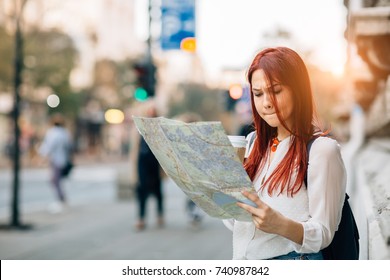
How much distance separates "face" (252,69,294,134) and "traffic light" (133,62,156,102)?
11559 millimetres

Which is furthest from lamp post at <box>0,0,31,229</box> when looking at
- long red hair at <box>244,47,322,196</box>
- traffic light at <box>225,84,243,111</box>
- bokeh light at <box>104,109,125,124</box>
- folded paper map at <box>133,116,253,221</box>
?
bokeh light at <box>104,109,125,124</box>

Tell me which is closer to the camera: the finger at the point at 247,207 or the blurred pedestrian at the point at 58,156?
the finger at the point at 247,207

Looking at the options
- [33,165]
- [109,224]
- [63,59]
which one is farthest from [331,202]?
[63,59]

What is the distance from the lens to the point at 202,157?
6.28ft

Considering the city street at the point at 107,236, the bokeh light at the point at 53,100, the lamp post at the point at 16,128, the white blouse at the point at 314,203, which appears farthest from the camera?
the bokeh light at the point at 53,100

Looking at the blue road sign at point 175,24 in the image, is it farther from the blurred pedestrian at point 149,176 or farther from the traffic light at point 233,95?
the traffic light at point 233,95

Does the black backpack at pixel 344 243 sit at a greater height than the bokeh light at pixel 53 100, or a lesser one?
greater

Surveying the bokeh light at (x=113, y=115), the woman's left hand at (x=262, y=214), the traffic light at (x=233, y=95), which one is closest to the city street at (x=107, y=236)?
the woman's left hand at (x=262, y=214)

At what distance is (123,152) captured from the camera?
2125 inches

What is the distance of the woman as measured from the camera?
2.04 metres

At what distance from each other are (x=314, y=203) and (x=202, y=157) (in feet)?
1.24

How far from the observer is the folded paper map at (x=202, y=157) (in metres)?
1.90
